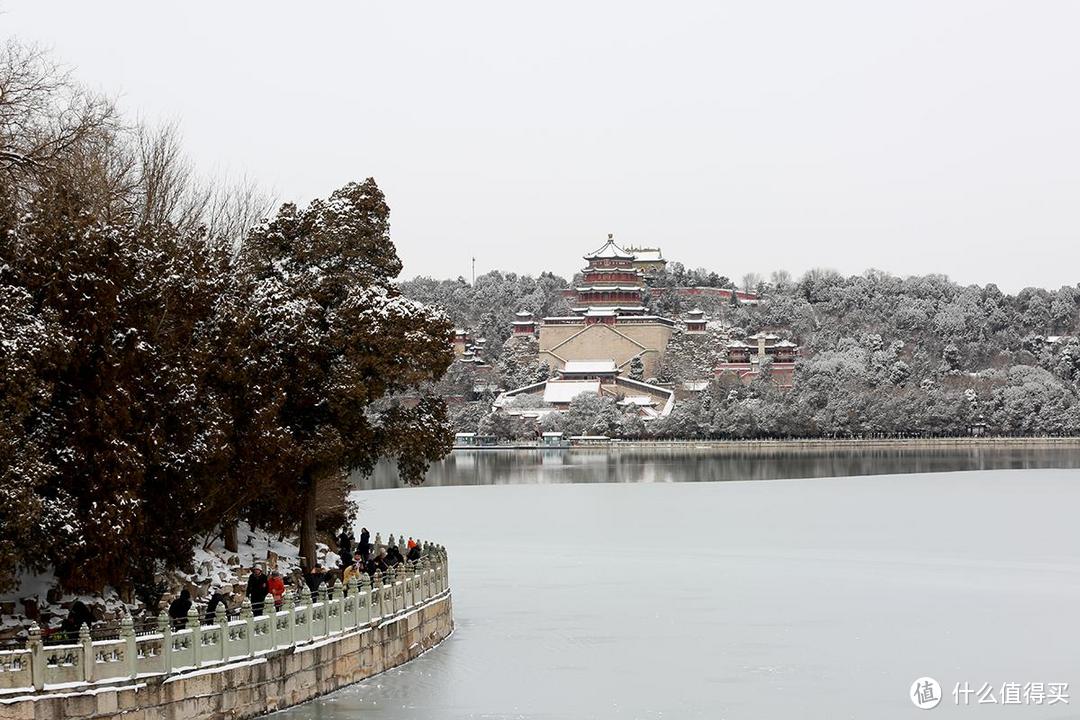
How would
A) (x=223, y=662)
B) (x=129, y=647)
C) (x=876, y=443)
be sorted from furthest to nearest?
(x=876, y=443) < (x=223, y=662) < (x=129, y=647)

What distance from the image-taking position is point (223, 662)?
1477 cm

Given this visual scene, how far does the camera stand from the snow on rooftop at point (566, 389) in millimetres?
101062

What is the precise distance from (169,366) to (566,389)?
85.9m

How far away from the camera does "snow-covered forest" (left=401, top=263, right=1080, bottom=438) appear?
90.8m

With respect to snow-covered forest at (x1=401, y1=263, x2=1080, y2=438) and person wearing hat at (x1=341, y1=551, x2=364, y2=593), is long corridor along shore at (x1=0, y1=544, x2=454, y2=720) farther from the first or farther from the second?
snow-covered forest at (x1=401, y1=263, x2=1080, y2=438)

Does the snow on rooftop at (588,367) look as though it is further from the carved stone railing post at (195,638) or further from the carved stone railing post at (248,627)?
the carved stone railing post at (195,638)

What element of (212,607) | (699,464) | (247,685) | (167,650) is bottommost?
(247,685)

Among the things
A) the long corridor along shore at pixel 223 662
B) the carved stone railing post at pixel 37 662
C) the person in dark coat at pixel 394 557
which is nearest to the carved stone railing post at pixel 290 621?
the long corridor along shore at pixel 223 662

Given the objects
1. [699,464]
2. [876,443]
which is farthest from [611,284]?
[699,464]

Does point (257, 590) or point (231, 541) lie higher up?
point (231, 541)

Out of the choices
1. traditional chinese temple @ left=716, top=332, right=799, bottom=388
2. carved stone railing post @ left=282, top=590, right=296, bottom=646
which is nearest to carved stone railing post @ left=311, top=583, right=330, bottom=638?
carved stone railing post @ left=282, top=590, right=296, bottom=646

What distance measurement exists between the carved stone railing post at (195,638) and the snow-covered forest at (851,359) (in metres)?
76.7

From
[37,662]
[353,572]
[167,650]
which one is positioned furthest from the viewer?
[353,572]

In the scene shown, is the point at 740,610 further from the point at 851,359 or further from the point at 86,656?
the point at 851,359
